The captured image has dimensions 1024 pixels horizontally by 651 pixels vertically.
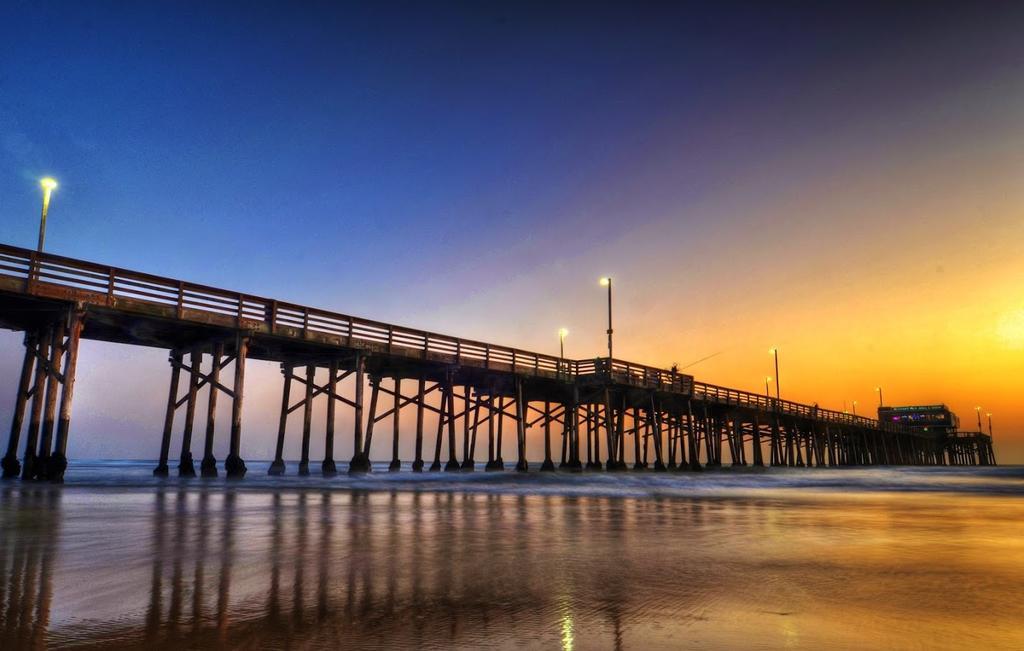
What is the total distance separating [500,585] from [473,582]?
201 mm

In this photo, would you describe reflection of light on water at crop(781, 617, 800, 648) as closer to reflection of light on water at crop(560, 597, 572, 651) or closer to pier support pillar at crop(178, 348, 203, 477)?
reflection of light on water at crop(560, 597, 572, 651)

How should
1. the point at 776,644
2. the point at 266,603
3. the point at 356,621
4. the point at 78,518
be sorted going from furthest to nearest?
the point at 78,518, the point at 266,603, the point at 356,621, the point at 776,644

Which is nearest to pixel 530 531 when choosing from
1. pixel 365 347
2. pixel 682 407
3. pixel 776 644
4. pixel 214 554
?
pixel 214 554

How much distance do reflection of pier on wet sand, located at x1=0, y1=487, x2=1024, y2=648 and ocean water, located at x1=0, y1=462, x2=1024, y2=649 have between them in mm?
18

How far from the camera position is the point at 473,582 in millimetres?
3855

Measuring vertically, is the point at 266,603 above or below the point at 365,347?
below

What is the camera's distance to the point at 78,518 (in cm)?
755

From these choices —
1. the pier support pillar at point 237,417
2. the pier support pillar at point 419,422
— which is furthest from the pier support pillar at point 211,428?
the pier support pillar at point 419,422

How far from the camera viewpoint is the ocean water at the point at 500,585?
2568mm

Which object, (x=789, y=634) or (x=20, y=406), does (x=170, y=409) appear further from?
(x=789, y=634)

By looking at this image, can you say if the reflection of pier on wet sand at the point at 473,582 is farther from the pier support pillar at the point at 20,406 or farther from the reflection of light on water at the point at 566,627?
the pier support pillar at the point at 20,406

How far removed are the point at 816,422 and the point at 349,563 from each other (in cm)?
6476

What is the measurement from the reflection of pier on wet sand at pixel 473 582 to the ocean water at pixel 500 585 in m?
0.02

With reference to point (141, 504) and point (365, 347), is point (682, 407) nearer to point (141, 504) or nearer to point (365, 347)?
point (365, 347)
